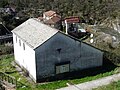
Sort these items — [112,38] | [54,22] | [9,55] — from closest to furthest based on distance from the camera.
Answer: [9,55] < [112,38] < [54,22]

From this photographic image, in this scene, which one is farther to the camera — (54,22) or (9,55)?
(54,22)

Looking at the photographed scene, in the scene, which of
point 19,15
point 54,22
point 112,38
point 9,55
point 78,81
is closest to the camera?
point 78,81

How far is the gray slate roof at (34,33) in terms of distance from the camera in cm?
2627

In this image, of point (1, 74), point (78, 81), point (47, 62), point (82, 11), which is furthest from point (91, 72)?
point (82, 11)

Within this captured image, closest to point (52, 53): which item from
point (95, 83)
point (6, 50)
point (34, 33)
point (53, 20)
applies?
point (34, 33)

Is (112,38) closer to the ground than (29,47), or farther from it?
closer to the ground

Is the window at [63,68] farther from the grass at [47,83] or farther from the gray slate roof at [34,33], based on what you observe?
the gray slate roof at [34,33]

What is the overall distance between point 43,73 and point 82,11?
28.3 meters

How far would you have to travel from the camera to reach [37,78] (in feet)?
86.2

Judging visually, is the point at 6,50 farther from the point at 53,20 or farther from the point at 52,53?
the point at 53,20

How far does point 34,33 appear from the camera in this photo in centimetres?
2822

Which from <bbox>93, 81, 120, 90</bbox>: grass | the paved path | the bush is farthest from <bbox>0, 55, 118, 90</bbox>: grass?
the bush

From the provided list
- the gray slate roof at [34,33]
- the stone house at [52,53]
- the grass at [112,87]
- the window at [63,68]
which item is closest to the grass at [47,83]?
the stone house at [52,53]

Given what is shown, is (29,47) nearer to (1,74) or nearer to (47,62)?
(47,62)
